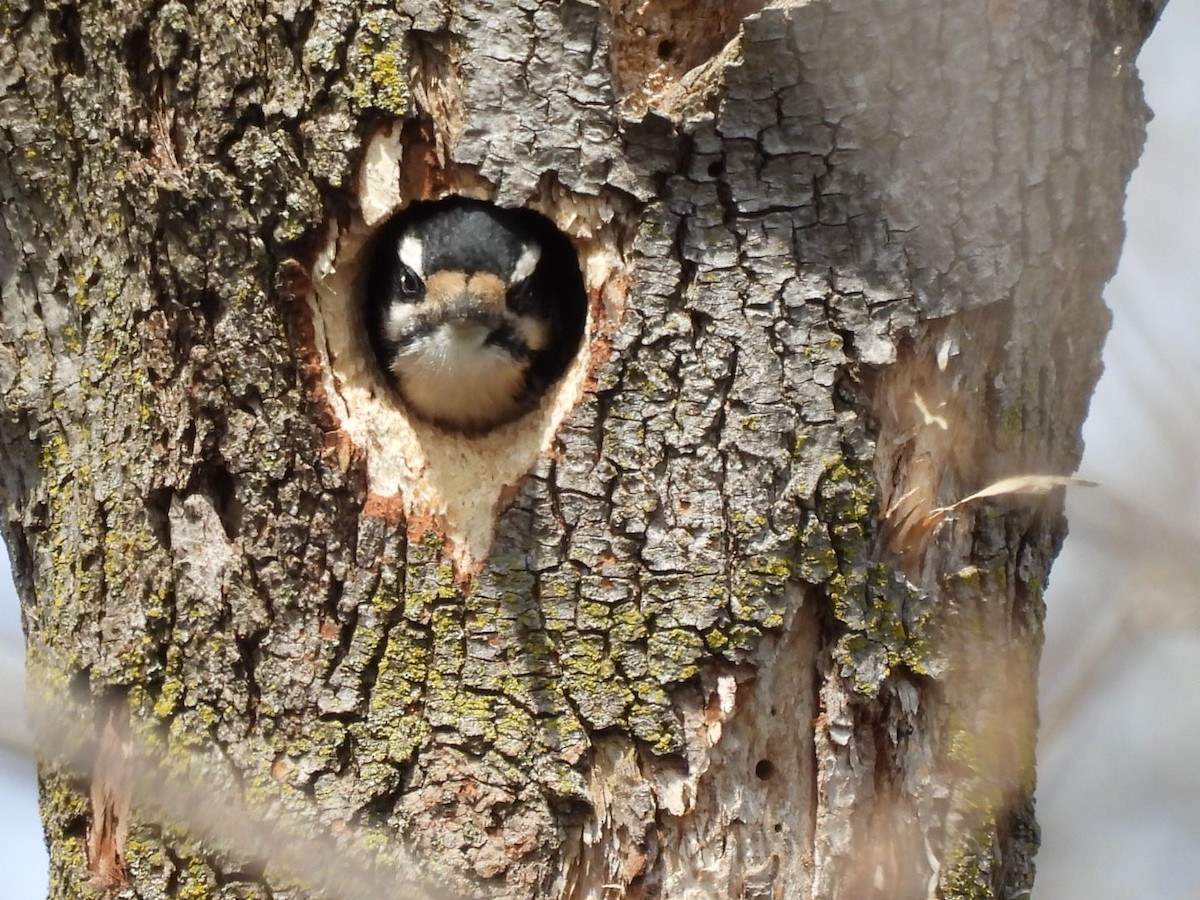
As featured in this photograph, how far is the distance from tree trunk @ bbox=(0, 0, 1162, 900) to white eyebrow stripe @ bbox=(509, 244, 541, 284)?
582mm

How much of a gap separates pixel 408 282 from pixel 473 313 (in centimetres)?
17

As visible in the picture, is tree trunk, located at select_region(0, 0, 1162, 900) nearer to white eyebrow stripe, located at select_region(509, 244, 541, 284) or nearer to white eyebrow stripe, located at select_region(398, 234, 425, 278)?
white eyebrow stripe, located at select_region(398, 234, 425, 278)

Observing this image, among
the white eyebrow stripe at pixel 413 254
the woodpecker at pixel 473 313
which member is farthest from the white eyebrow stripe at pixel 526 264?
the white eyebrow stripe at pixel 413 254

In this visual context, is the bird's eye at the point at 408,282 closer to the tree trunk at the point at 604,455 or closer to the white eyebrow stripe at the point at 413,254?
the white eyebrow stripe at the point at 413,254

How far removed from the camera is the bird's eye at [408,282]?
300 cm

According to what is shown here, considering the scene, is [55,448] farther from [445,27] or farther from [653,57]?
[653,57]

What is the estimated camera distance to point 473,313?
Result: 306 centimetres

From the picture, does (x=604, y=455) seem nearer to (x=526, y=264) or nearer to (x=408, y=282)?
(x=526, y=264)

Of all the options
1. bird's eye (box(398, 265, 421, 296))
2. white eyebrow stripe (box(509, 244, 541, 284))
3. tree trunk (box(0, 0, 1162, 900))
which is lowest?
tree trunk (box(0, 0, 1162, 900))

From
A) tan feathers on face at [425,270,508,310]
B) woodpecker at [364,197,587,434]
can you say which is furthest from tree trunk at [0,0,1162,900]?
tan feathers on face at [425,270,508,310]

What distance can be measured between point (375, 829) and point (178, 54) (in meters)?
1.40

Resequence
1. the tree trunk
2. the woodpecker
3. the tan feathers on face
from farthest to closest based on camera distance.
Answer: the tan feathers on face, the woodpecker, the tree trunk

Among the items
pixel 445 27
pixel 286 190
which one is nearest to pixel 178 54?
pixel 286 190

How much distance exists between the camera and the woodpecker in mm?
2848
